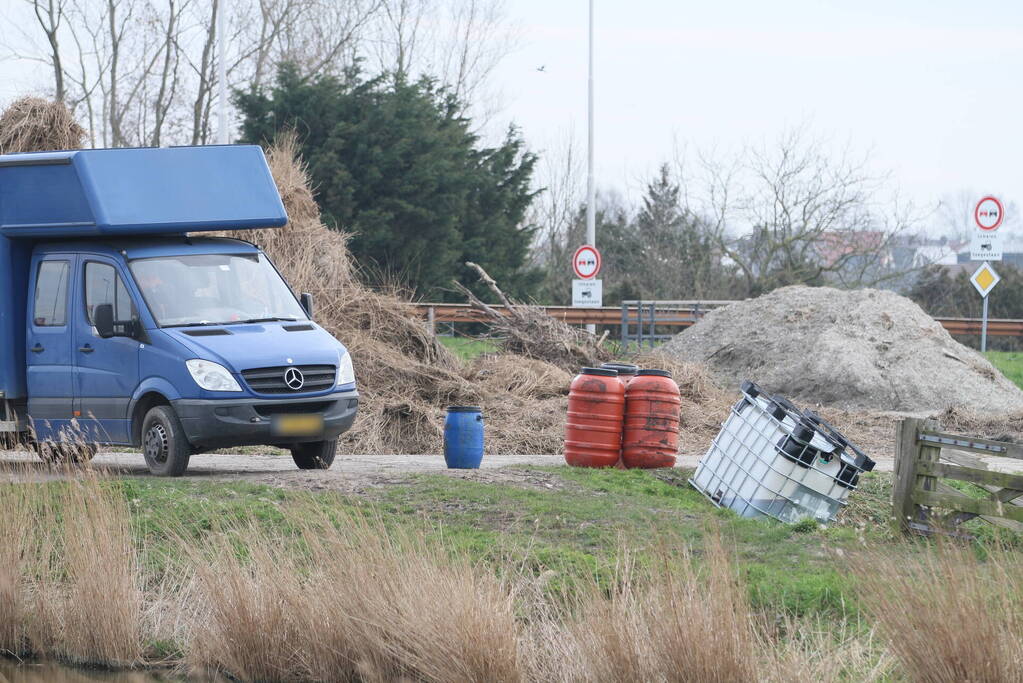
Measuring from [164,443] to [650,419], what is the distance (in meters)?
4.66

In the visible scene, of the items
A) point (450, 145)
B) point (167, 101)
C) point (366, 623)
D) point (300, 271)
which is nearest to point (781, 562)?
point (366, 623)

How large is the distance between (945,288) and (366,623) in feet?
129

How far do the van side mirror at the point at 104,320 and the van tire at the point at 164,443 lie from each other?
33.1 inches

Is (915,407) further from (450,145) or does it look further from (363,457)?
(450,145)

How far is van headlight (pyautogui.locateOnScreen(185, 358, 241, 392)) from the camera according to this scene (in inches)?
469

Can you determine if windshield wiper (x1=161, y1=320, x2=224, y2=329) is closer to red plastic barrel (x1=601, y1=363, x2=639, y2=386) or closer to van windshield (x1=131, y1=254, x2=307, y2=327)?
van windshield (x1=131, y1=254, x2=307, y2=327)

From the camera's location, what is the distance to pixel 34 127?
17.4 metres

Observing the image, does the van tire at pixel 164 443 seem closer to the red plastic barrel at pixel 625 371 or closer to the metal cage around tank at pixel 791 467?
the red plastic barrel at pixel 625 371

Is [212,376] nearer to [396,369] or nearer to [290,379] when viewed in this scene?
[290,379]

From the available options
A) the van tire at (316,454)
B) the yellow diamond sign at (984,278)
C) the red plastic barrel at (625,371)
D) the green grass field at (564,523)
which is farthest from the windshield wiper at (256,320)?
the yellow diamond sign at (984,278)

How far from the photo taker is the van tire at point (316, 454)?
43.9ft

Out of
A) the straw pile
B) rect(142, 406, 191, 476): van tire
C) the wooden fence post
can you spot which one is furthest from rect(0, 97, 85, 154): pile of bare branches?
the wooden fence post

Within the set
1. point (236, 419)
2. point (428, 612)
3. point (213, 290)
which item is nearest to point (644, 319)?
point (213, 290)

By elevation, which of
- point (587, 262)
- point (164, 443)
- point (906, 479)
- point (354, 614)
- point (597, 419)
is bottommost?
point (354, 614)
